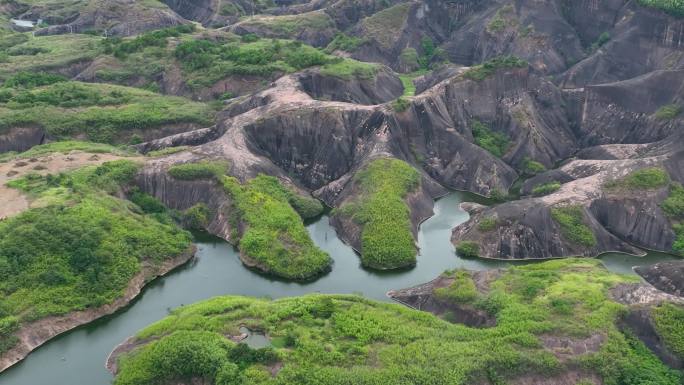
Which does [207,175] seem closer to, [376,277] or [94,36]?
[376,277]

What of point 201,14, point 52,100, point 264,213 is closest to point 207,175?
point 264,213

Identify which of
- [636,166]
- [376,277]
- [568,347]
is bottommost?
[376,277]

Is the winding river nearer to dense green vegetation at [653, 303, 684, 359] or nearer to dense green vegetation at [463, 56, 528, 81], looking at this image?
dense green vegetation at [653, 303, 684, 359]

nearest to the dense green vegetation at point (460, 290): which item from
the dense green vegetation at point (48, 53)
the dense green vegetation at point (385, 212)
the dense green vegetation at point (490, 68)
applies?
the dense green vegetation at point (385, 212)

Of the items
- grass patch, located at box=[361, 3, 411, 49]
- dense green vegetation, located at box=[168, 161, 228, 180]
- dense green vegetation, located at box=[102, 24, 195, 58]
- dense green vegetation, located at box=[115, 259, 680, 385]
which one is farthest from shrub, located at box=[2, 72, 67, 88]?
dense green vegetation, located at box=[115, 259, 680, 385]

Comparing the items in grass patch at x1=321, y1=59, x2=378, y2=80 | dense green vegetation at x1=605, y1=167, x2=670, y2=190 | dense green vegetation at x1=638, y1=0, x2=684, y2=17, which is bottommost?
dense green vegetation at x1=605, y1=167, x2=670, y2=190
